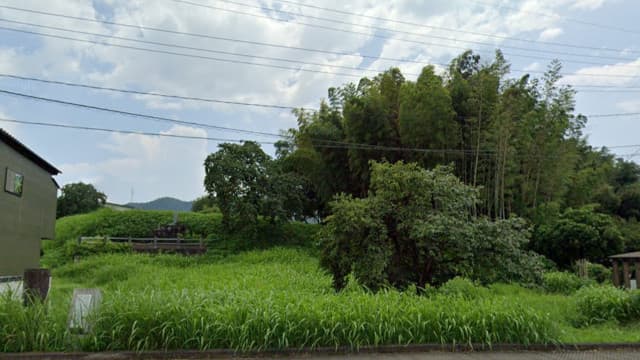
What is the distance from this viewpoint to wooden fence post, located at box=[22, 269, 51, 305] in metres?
4.39

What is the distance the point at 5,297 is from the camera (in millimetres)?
4285

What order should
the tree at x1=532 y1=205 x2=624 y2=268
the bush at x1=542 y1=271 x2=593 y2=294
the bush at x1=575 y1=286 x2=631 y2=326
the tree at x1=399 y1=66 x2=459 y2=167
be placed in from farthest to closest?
the tree at x1=399 y1=66 x2=459 y2=167 → the tree at x1=532 y1=205 x2=624 y2=268 → the bush at x1=542 y1=271 x2=593 y2=294 → the bush at x1=575 y1=286 x2=631 y2=326

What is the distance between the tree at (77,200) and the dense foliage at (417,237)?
2633 cm

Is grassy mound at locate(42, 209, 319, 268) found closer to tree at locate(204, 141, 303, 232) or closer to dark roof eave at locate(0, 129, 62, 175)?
tree at locate(204, 141, 303, 232)

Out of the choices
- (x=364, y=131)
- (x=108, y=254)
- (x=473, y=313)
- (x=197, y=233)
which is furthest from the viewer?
(x=197, y=233)

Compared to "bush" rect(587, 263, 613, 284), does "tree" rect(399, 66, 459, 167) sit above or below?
above

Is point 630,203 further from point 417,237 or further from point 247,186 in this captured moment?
point 417,237

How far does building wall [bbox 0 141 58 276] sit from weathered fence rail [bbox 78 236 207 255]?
7.25 meters

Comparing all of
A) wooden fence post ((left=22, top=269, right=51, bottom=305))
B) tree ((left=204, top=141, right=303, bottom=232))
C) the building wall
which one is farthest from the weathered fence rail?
wooden fence post ((left=22, top=269, right=51, bottom=305))

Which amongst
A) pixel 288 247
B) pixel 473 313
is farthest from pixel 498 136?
pixel 288 247

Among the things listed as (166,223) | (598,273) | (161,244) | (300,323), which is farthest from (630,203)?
(300,323)

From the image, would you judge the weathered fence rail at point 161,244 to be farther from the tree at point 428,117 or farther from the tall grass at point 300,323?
the tall grass at point 300,323

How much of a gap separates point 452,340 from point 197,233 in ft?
53.3

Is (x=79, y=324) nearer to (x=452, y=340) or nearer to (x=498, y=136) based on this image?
(x=452, y=340)
